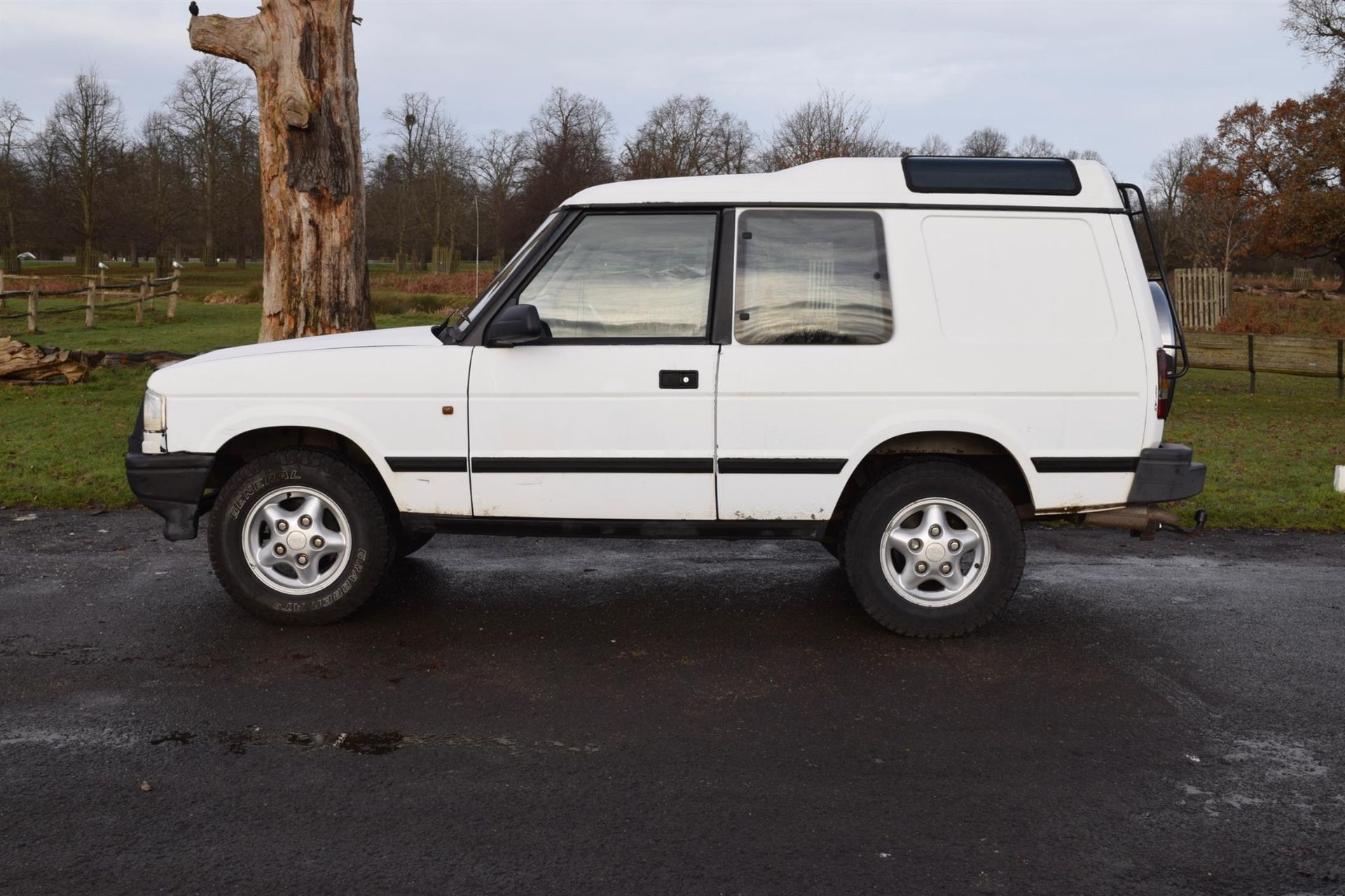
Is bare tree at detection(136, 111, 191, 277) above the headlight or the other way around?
above

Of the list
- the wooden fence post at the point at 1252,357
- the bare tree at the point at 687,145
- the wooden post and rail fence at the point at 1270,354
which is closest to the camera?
the wooden post and rail fence at the point at 1270,354

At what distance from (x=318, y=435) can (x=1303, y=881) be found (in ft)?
14.6

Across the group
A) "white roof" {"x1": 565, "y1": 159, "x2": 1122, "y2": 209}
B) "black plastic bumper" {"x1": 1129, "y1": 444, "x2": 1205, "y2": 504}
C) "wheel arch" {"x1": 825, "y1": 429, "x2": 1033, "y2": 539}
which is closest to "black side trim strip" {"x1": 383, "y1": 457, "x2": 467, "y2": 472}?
"white roof" {"x1": 565, "y1": 159, "x2": 1122, "y2": 209}

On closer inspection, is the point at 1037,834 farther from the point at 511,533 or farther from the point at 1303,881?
the point at 511,533

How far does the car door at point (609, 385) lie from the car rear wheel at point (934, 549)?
0.77 meters

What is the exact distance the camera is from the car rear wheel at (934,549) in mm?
5398

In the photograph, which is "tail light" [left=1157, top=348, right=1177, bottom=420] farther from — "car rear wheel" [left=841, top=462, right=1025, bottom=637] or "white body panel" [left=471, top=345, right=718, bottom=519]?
"white body panel" [left=471, top=345, right=718, bottom=519]

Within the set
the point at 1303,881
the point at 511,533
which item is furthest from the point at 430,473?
the point at 1303,881

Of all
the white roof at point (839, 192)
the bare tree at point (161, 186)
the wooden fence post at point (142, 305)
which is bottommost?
the white roof at point (839, 192)

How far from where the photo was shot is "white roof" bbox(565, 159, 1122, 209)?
5.38 metres

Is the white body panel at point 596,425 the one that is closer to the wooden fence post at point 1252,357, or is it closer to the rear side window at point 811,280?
the rear side window at point 811,280

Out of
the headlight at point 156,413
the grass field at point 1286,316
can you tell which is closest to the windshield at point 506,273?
A: the headlight at point 156,413

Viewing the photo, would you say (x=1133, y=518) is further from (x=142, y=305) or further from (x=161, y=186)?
(x=161, y=186)

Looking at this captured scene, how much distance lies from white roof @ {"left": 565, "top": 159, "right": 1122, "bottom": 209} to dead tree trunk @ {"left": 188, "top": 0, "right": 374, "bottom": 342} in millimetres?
5545
